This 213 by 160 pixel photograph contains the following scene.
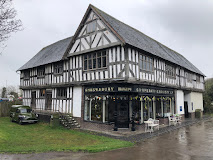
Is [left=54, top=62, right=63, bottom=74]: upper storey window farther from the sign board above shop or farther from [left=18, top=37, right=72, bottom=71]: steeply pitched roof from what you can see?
the sign board above shop

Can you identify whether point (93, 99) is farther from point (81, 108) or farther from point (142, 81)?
point (142, 81)

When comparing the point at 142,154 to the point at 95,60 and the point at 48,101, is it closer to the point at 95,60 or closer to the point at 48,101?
the point at 95,60

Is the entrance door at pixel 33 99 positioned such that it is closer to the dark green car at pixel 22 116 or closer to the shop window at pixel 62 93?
the dark green car at pixel 22 116

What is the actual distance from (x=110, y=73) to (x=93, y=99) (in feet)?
9.01

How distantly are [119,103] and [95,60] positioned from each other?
4.00 metres

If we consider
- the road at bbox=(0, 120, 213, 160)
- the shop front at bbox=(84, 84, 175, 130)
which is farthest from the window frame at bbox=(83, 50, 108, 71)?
the road at bbox=(0, 120, 213, 160)

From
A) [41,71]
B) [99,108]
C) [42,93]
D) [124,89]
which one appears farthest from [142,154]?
[41,71]

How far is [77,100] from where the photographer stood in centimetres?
1469

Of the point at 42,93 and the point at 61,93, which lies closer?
the point at 61,93

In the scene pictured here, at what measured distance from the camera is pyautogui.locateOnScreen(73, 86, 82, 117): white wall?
14.5m

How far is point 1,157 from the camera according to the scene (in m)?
6.68

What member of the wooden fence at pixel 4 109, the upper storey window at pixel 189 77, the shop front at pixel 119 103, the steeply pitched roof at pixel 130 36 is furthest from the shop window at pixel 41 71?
the upper storey window at pixel 189 77

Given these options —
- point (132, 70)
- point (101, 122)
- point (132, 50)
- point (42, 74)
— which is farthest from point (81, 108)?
point (42, 74)

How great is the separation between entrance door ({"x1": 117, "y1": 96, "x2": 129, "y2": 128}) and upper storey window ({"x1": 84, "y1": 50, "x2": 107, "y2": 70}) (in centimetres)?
312
